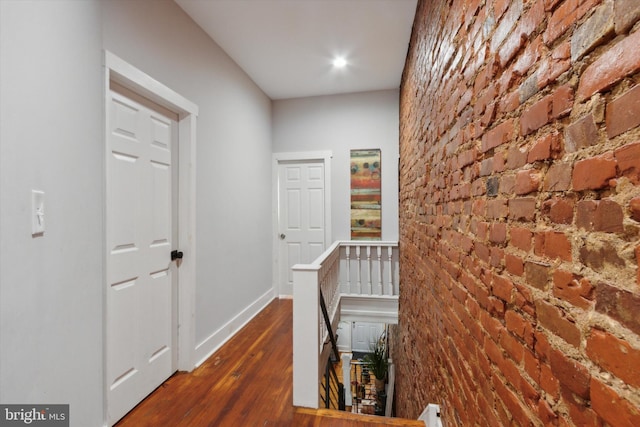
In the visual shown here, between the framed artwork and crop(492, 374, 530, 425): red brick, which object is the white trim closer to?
the framed artwork

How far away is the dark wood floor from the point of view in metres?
1.63

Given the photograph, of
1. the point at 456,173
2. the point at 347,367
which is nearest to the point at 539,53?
the point at 456,173

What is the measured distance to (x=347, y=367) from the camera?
13.7 ft

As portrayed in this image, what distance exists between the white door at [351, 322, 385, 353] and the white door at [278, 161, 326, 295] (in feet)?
4.72

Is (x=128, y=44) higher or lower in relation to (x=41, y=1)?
higher

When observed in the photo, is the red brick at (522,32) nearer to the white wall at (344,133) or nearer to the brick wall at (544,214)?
the brick wall at (544,214)

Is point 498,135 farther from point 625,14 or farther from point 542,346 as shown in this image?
point 542,346

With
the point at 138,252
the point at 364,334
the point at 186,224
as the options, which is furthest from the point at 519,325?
the point at 364,334

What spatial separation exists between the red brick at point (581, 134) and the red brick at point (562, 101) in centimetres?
3

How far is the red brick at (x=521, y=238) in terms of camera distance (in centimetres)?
61

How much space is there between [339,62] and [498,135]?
270 centimetres

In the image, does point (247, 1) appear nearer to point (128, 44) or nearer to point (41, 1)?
point (128, 44)

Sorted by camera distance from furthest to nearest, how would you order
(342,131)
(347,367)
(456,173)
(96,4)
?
(347,367) → (342,131) → (96,4) → (456,173)

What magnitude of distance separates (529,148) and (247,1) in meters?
2.29
